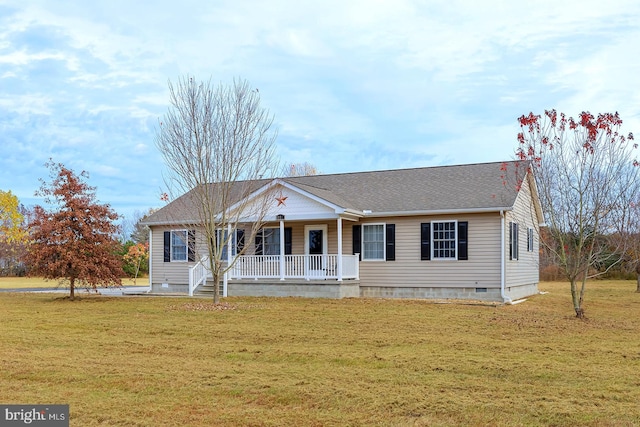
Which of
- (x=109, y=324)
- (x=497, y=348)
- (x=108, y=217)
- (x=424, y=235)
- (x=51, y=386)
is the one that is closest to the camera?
(x=51, y=386)

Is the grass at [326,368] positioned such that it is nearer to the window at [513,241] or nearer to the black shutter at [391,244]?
the window at [513,241]

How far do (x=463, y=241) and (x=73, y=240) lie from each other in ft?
41.8

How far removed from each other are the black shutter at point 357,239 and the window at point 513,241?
4.95m

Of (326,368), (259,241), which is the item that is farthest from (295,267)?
(326,368)

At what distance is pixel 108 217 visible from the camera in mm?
21906

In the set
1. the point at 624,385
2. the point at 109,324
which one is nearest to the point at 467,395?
the point at 624,385

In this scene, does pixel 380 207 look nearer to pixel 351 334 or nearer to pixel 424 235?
pixel 424 235

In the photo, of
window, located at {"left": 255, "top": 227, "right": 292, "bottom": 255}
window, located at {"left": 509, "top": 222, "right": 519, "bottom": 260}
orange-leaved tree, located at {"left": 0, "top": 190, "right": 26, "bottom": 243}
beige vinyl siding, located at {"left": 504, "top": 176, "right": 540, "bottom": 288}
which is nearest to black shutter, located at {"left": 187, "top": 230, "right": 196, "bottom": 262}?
window, located at {"left": 255, "top": 227, "right": 292, "bottom": 255}

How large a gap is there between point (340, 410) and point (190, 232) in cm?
1728

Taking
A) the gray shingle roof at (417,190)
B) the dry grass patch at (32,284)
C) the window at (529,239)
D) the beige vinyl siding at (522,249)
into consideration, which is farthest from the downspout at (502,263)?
the dry grass patch at (32,284)

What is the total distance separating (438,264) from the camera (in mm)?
20375

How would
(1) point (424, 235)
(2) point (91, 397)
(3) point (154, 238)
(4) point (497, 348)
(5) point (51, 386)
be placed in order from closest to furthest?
(2) point (91, 397)
(5) point (51, 386)
(4) point (497, 348)
(1) point (424, 235)
(3) point (154, 238)

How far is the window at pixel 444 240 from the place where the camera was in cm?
2006

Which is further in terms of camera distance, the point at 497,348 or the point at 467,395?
the point at 497,348
